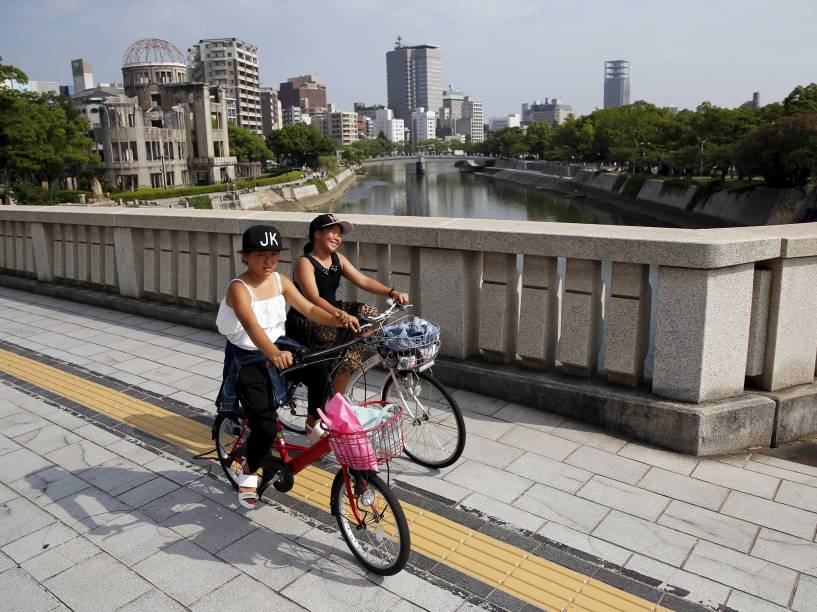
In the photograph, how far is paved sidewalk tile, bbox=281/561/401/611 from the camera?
3.15m

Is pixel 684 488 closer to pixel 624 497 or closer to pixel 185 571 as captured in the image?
pixel 624 497

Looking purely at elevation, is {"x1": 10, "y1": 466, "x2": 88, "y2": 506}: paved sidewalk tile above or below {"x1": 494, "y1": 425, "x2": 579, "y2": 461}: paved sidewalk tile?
below

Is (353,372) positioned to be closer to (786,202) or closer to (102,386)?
(102,386)

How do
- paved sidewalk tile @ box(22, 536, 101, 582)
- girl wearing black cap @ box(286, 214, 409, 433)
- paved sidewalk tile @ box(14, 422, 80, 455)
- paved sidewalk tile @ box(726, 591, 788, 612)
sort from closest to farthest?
paved sidewalk tile @ box(726, 591, 788, 612), paved sidewalk tile @ box(22, 536, 101, 582), girl wearing black cap @ box(286, 214, 409, 433), paved sidewalk tile @ box(14, 422, 80, 455)

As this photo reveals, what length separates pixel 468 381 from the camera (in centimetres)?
578

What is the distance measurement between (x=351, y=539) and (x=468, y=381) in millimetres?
2533

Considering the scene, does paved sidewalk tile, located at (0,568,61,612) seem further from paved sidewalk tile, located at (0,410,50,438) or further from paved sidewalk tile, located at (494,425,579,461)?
paved sidewalk tile, located at (494,425,579,461)

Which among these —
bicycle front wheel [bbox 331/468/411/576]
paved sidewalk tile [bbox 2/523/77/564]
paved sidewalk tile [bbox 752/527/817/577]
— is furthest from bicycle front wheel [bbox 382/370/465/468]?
paved sidewalk tile [bbox 2/523/77/564]

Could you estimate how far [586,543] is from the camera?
3602 mm

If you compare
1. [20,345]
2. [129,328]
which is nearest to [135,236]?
[129,328]

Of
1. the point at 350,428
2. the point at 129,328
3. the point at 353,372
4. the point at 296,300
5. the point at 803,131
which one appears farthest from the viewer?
the point at 803,131

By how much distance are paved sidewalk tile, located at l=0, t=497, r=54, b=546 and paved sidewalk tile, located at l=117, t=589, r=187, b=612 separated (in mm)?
1057

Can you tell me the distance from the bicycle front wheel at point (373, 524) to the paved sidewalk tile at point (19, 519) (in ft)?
6.06

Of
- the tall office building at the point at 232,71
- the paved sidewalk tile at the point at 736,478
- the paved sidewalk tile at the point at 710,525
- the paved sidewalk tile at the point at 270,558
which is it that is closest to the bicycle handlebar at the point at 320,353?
the paved sidewalk tile at the point at 270,558
